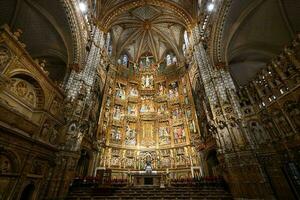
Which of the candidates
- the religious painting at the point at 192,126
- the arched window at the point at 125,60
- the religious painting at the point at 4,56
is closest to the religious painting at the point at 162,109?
the religious painting at the point at 192,126

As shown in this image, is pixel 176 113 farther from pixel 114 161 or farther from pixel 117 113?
pixel 114 161

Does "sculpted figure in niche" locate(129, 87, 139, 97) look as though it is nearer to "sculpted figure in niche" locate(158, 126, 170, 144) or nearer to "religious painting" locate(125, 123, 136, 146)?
"religious painting" locate(125, 123, 136, 146)

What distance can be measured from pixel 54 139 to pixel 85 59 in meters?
8.67

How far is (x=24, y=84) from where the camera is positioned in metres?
9.73

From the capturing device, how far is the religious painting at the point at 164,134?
21094mm

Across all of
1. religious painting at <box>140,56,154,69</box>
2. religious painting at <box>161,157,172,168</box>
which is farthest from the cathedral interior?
religious painting at <box>140,56,154,69</box>

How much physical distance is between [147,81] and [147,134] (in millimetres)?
9742

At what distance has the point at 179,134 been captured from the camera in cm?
2084

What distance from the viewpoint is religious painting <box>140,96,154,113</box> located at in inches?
945

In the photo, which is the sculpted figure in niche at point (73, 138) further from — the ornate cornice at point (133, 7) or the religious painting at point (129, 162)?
the ornate cornice at point (133, 7)

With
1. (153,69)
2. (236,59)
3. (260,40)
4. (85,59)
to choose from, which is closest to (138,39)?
(153,69)

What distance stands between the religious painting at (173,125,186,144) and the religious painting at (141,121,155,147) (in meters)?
3.16

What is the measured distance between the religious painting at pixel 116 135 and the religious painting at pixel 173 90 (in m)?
9.72

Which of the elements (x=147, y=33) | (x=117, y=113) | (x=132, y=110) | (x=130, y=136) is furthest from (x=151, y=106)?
(x=147, y=33)
